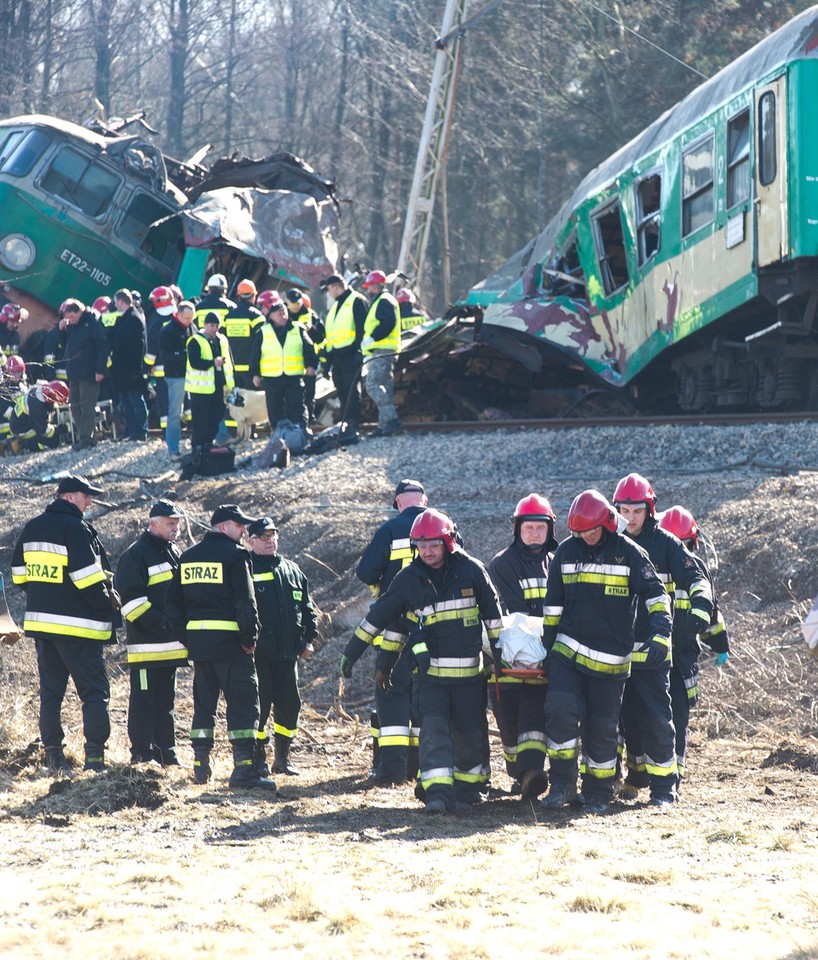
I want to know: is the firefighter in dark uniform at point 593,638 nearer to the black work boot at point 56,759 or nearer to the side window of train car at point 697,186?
the black work boot at point 56,759

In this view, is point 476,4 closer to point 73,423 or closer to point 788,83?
point 73,423

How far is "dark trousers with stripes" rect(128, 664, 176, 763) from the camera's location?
8.75m

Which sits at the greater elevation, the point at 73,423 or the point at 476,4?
the point at 476,4

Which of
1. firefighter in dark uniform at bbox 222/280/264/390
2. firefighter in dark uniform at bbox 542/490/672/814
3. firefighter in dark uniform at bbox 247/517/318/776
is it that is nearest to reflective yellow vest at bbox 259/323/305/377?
firefighter in dark uniform at bbox 222/280/264/390

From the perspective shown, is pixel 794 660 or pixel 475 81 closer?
pixel 794 660

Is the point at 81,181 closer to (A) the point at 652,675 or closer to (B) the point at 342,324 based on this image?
(B) the point at 342,324

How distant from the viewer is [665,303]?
15289mm

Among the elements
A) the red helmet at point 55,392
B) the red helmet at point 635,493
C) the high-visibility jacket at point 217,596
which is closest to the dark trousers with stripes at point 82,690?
the high-visibility jacket at point 217,596

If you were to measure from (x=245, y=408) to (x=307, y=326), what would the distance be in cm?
117

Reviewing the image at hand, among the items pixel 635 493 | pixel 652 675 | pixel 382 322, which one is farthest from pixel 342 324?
pixel 652 675

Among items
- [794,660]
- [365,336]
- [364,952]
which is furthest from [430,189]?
[364,952]

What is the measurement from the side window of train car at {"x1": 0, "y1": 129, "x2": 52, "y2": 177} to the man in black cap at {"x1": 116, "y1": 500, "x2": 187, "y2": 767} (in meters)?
13.7

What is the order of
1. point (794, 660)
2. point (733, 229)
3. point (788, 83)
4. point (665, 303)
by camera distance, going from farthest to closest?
point (665, 303), point (733, 229), point (788, 83), point (794, 660)

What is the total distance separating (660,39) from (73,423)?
21715 millimetres
